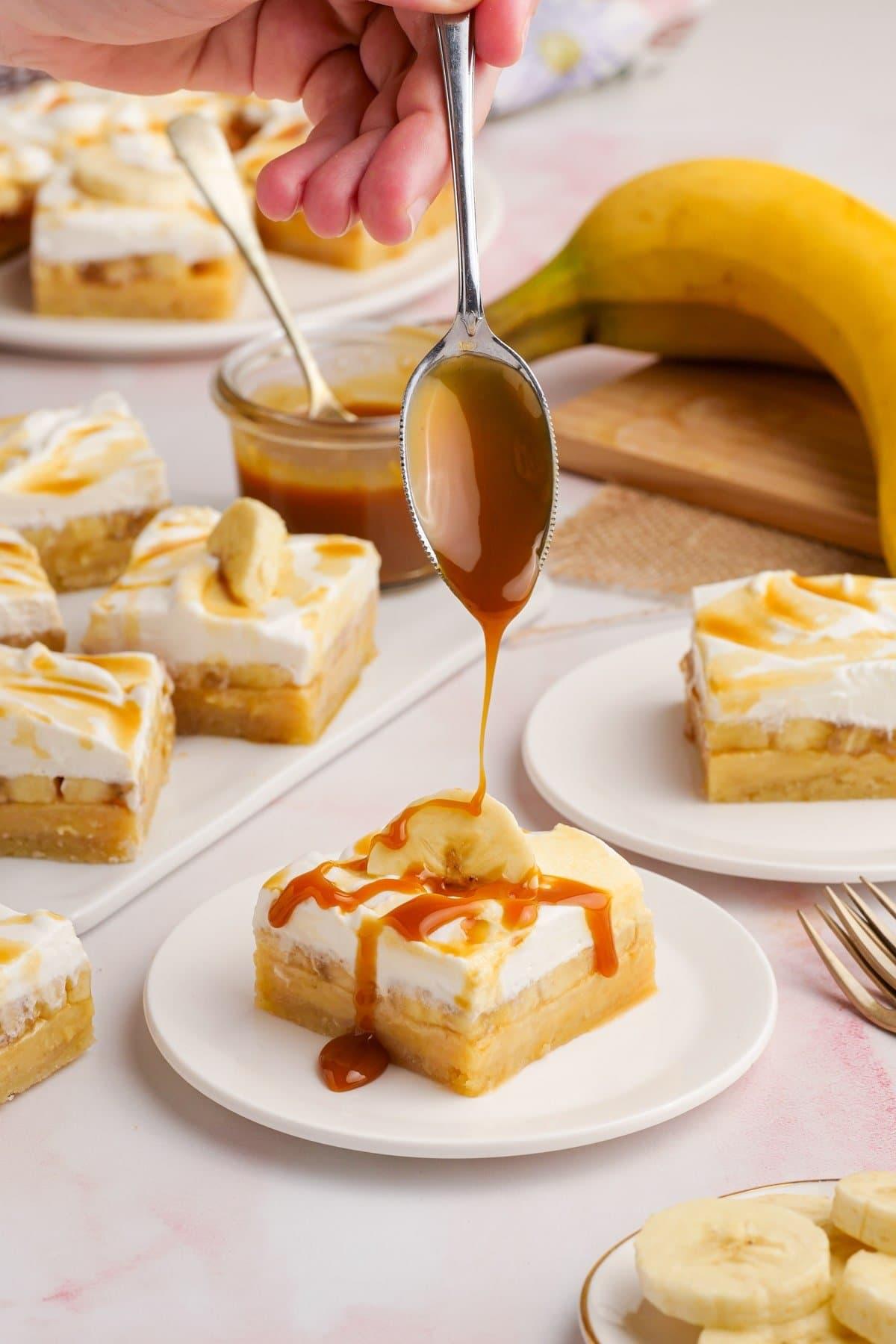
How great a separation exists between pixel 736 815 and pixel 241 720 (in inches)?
26.9

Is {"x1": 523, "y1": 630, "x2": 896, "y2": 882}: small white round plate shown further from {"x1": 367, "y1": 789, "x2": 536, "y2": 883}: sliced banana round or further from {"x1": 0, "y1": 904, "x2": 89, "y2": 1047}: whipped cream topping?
{"x1": 0, "y1": 904, "x2": 89, "y2": 1047}: whipped cream topping

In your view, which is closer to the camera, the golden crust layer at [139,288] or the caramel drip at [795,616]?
the caramel drip at [795,616]

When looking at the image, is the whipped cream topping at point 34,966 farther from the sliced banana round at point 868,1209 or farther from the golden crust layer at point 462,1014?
the sliced banana round at point 868,1209

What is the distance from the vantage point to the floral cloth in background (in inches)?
190

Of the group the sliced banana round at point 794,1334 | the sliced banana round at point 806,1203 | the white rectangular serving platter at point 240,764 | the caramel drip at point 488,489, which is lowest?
the white rectangular serving platter at point 240,764

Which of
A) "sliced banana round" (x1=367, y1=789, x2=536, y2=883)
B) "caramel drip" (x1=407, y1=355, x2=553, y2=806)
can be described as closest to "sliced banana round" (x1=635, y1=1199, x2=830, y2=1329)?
"sliced banana round" (x1=367, y1=789, x2=536, y2=883)

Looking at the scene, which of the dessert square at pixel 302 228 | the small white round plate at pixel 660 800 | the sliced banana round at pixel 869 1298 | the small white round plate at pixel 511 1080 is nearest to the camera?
the sliced banana round at pixel 869 1298

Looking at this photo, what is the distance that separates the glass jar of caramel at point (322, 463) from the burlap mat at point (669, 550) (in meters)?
0.28

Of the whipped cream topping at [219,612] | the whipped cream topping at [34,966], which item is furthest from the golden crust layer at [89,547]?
the whipped cream topping at [34,966]

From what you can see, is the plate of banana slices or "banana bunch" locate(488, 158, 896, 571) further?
"banana bunch" locate(488, 158, 896, 571)

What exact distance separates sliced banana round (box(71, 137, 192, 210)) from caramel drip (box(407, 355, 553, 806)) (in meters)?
1.93

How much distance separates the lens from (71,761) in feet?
6.92

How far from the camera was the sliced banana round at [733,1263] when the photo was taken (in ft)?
4.37

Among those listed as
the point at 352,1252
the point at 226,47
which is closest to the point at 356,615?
the point at 226,47
